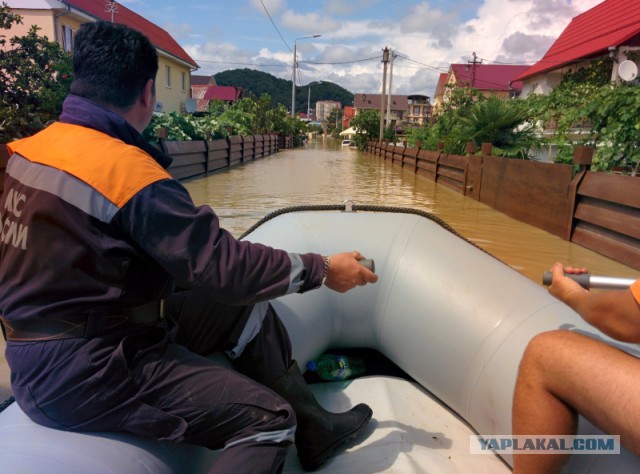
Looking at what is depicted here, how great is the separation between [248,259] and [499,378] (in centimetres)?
110

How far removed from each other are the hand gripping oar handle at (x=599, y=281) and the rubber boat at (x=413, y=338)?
21cm

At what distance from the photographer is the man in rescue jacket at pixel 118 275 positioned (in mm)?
1273

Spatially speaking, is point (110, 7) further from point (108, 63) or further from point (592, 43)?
point (108, 63)

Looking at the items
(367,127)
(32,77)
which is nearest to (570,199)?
(32,77)

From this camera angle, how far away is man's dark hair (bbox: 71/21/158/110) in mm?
1398

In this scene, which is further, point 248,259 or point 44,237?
point 248,259

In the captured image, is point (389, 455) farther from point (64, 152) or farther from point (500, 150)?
point (500, 150)

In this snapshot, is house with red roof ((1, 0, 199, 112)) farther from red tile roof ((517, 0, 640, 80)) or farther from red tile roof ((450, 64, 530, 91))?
red tile roof ((450, 64, 530, 91))

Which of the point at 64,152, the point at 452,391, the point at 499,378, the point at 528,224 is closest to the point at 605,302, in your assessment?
the point at 499,378

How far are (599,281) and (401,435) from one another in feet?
3.01

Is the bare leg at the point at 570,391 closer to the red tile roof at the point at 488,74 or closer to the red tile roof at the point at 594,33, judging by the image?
the red tile roof at the point at 594,33

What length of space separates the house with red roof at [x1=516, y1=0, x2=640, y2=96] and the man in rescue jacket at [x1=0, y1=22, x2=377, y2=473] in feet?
63.5

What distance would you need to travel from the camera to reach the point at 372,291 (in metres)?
2.54

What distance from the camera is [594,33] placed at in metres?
24.0
